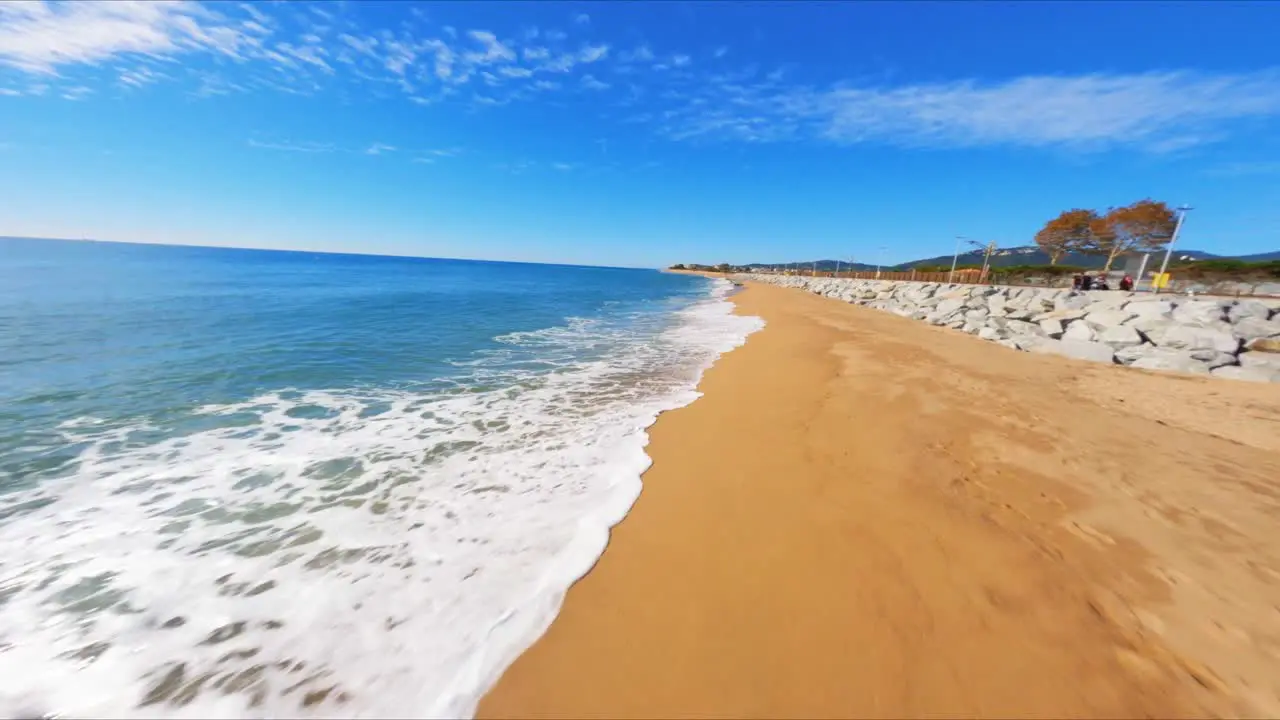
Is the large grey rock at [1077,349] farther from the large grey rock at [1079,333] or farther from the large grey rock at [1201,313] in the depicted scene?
the large grey rock at [1201,313]

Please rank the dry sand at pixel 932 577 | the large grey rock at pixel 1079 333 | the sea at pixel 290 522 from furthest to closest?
the large grey rock at pixel 1079 333
the sea at pixel 290 522
the dry sand at pixel 932 577

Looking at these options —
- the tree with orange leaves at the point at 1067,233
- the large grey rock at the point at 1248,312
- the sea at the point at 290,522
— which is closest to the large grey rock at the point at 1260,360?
the large grey rock at the point at 1248,312

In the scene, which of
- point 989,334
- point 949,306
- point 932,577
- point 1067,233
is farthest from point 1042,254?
point 932,577

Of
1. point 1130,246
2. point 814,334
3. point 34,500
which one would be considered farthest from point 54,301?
point 1130,246

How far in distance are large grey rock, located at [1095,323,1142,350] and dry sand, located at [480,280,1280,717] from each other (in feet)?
21.8

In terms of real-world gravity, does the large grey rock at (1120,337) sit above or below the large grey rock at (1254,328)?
below

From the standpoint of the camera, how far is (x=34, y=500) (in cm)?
451

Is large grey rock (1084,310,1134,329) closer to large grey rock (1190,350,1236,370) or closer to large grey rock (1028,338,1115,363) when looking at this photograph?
large grey rock (1028,338,1115,363)

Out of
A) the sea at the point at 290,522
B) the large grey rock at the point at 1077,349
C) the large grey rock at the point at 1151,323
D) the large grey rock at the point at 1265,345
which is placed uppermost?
the large grey rock at the point at 1151,323

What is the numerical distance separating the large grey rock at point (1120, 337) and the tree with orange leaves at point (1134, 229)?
42610 mm

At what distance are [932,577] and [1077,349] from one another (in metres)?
13.6

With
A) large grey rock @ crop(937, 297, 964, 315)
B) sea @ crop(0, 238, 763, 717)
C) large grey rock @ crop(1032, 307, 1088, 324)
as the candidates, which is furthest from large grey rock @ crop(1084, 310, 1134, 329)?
sea @ crop(0, 238, 763, 717)

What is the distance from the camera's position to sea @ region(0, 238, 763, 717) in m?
2.72

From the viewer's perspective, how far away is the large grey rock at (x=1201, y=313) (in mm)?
12070
